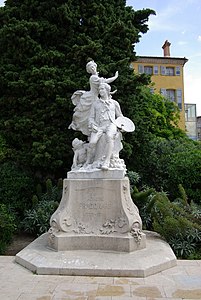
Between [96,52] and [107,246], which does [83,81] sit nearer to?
[96,52]

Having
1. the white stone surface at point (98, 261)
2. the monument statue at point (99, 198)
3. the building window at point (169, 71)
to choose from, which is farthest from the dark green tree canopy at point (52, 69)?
the building window at point (169, 71)

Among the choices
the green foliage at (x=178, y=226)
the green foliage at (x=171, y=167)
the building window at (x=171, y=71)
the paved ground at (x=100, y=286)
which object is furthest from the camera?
the building window at (x=171, y=71)

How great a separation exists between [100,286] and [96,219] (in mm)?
1784

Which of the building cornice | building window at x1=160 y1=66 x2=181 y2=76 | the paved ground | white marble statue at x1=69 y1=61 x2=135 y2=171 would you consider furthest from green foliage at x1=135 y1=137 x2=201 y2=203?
building window at x1=160 y1=66 x2=181 y2=76

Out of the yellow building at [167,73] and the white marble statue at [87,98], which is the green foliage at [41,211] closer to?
the white marble statue at [87,98]

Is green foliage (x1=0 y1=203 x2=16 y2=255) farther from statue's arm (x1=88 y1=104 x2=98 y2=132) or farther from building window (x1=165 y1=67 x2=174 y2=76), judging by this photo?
building window (x1=165 y1=67 x2=174 y2=76)

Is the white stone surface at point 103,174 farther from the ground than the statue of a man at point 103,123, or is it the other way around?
the statue of a man at point 103,123

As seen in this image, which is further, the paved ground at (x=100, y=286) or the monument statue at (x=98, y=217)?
the monument statue at (x=98, y=217)

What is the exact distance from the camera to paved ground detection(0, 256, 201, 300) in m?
4.41

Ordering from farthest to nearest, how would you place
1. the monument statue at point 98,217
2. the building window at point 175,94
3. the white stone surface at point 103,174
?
the building window at point 175,94 < the white stone surface at point 103,174 < the monument statue at point 98,217

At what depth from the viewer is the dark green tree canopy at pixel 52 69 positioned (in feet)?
33.5

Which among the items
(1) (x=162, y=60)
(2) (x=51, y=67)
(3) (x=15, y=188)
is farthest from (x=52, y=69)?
(1) (x=162, y=60)

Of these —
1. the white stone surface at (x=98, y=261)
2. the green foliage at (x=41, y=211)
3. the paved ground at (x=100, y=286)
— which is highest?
the green foliage at (x=41, y=211)

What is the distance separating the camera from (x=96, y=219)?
6.46 meters
